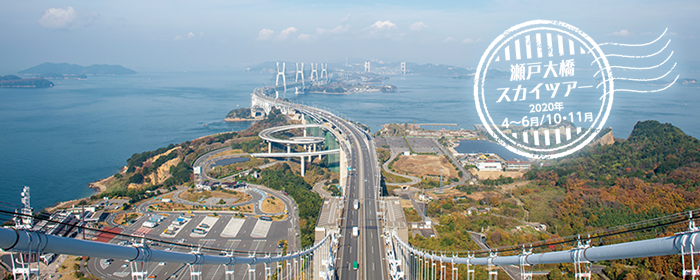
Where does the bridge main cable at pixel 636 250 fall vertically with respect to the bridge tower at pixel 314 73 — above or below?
below

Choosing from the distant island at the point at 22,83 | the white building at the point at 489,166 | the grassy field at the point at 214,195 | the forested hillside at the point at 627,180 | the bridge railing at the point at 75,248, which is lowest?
the grassy field at the point at 214,195

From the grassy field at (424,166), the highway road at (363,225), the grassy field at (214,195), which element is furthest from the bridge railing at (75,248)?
the grassy field at (424,166)

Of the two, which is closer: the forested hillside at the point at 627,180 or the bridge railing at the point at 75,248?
the bridge railing at the point at 75,248

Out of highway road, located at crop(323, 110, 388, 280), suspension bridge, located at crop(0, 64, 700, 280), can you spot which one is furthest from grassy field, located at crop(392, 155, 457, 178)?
highway road, located at crop(323, 110, 388, 280)

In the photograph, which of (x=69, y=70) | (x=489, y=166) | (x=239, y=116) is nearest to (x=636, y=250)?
(x=489, y=166)

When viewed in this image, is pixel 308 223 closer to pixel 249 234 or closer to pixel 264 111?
pixel 249 234

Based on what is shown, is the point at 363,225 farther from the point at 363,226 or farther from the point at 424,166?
the point at 424,166

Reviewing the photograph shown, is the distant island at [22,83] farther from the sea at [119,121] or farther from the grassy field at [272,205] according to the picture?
the grassy field at [272,205]

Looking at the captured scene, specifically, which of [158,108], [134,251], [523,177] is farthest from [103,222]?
[158,108]
